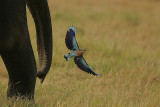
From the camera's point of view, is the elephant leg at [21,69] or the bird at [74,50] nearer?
the elephant leg at [21,69]

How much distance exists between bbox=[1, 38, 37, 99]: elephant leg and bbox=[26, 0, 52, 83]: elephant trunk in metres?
0.17

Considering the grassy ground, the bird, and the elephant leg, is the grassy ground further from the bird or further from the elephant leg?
the bird

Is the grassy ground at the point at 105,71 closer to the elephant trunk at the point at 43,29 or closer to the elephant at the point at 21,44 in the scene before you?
the elephant at the point at 21,44

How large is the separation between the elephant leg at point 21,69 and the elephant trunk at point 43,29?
0.57ft

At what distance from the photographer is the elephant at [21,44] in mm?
2887

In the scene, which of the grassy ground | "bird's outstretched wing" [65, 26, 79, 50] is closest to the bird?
"bird's outstretched wing" [65, 26, 79, 50]

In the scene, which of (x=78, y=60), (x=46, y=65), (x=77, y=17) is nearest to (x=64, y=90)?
(x=78, y=60)

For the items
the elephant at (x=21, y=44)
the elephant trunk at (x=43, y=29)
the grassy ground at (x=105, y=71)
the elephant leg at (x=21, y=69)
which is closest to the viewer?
the elephant at (x=21, y=44)

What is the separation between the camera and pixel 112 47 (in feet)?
22.9

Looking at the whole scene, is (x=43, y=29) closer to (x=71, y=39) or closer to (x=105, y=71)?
(x=71, y=39)

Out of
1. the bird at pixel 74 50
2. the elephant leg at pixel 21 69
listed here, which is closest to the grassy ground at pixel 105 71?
the elephant leg at pixel 21 69

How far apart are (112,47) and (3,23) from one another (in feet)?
14.0

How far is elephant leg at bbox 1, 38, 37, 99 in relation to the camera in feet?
9.95

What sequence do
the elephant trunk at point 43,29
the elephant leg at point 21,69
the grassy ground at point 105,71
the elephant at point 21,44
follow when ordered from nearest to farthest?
the elephant at point 21,44 → the elephant leg at point 21,69 → the elephant trunk at point 43,29 → the grassy ground at point 105,71
